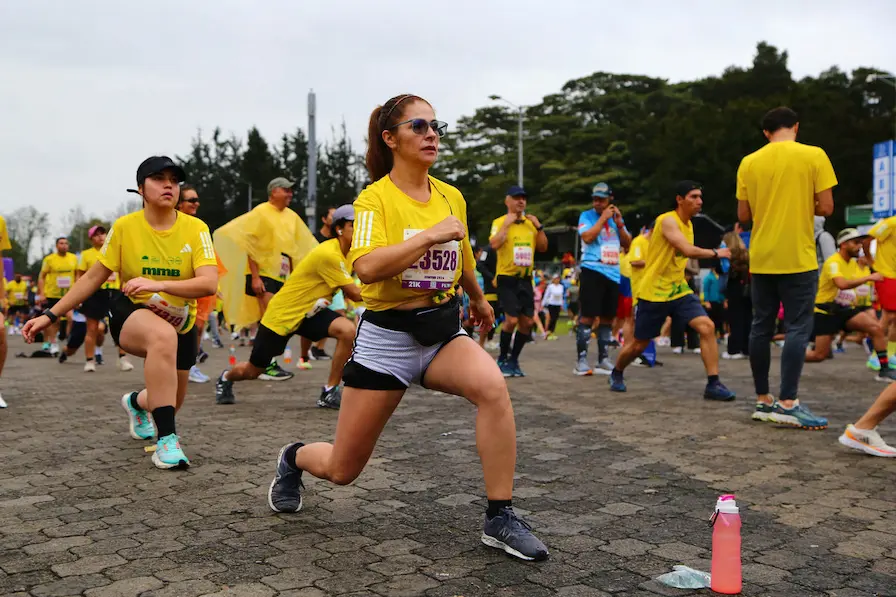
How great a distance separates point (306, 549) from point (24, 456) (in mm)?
3092

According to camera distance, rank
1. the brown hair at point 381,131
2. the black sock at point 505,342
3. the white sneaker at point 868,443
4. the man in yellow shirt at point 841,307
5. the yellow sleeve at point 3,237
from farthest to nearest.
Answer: the black sock at point 505,342 < the man in yellow shirt at point 841,307 < the yellow sleeve at point 3,237 < the white sneaker at point 868,443 < the brown hair at point 381,131

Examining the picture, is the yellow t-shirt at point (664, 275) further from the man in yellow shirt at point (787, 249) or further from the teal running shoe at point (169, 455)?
the teal running shoe at point (169, 455)

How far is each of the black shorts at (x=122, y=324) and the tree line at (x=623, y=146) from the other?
159 ft

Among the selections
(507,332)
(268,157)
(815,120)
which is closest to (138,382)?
(507,332)

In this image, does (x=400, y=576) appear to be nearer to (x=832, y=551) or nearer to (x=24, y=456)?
(x=832, y=551)

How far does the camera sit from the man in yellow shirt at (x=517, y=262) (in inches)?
433

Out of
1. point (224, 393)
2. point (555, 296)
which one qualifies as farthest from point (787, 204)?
point (555, 296)

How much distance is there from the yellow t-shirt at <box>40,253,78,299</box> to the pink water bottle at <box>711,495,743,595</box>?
1550 cm

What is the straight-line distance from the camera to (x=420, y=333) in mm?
3918

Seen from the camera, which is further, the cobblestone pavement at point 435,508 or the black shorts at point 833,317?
the black shorts at point 833,317

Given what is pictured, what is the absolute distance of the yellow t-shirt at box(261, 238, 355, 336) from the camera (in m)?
8.16

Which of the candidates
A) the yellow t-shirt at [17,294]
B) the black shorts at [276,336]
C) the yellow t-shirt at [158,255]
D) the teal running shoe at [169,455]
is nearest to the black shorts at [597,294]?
the black shorts at [276,336]

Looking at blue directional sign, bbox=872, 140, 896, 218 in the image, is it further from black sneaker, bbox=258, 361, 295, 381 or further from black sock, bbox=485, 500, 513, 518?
black sock, bbox=485, 500, 513, 518

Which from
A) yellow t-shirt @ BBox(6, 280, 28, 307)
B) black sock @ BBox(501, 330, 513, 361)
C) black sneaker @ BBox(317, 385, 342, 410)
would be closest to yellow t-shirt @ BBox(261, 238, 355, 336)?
black sneaker @ BBox(317, 385, 342, 410)
